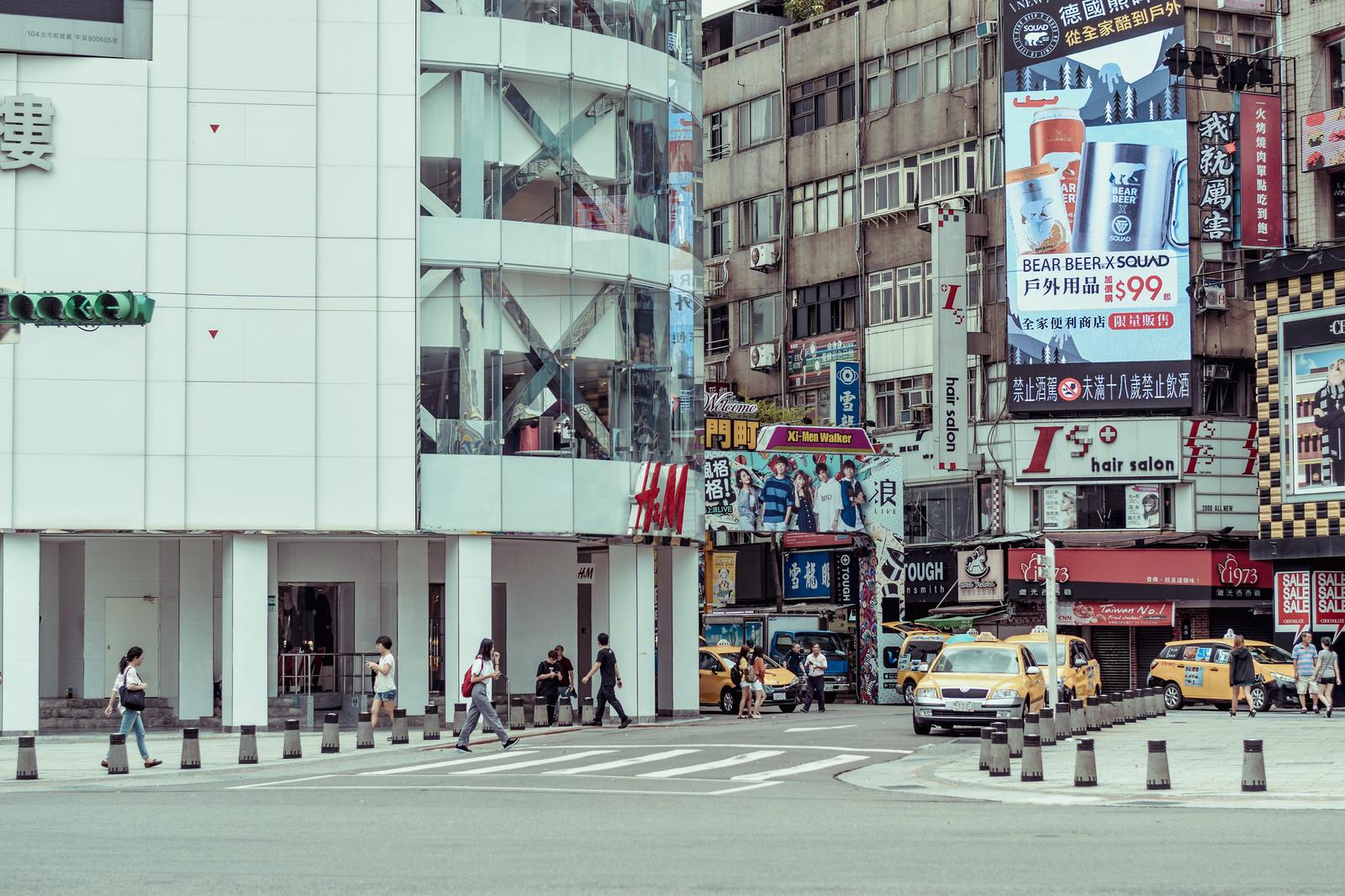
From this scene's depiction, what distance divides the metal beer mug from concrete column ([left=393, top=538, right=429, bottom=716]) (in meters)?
23.6

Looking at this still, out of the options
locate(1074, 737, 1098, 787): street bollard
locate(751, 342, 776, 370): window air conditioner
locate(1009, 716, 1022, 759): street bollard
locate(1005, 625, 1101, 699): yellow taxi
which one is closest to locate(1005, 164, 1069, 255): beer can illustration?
locate(751, 342, 776, 370): window air conditioner

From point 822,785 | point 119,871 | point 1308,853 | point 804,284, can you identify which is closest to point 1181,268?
point 804,284

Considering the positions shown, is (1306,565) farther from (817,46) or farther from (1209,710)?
(817,46)

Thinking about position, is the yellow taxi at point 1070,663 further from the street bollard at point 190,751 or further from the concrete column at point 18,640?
the concrete column at point 18,640

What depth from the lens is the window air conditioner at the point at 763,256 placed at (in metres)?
66.6

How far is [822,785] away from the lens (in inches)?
940

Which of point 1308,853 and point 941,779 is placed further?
point 941,779

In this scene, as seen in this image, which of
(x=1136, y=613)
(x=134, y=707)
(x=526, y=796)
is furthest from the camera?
(x=1136, y=613)

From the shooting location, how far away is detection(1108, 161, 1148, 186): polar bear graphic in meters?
55.6

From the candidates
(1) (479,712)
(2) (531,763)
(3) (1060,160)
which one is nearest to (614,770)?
(2) (531,763)

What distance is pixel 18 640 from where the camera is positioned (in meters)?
37.3

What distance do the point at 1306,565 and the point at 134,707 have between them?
100 feet

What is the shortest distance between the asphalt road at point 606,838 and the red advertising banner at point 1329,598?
25.0 meters

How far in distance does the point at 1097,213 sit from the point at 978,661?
25068mm
